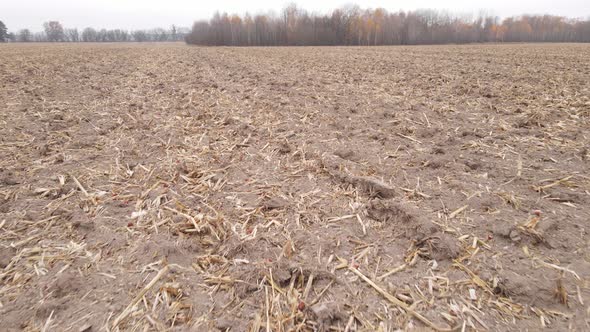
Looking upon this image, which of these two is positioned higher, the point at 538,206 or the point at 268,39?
the point at 268,39

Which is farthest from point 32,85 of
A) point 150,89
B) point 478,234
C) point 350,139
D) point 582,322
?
point 582,322

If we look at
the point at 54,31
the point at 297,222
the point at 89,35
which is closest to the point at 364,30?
the point at 297,222

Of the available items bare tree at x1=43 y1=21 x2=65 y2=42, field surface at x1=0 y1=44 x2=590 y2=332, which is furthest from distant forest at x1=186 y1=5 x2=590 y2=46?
Result: bare tree at x1=43 y1=21 x2=65 y2=42

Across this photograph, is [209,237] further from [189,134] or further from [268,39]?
[268,39]

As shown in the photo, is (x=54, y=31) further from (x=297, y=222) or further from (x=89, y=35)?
(x=297, y=222)

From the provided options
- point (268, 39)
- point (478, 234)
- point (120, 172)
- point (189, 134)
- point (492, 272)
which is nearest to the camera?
point (492, 272)

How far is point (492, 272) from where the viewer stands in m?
2.20

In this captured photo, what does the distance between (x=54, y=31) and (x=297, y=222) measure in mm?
187459

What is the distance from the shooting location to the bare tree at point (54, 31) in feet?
449

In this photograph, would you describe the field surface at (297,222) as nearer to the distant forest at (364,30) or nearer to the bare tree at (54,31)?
the distant forest at (364,30)

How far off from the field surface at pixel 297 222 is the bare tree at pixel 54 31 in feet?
582

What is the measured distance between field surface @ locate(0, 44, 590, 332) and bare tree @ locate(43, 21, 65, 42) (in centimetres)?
17731

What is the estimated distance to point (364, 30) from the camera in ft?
235

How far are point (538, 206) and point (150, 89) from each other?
936 centimetres
